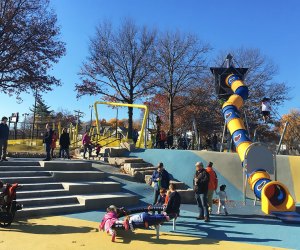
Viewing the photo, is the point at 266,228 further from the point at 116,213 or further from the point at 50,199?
the point at 50,199

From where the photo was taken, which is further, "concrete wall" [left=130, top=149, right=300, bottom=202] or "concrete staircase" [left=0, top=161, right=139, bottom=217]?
"concrete wall" [left=130, top=149, right=300, bottom=202]

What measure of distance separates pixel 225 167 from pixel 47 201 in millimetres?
7563

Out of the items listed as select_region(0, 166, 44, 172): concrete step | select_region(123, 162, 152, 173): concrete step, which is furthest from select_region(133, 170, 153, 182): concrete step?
select_region(0, 166, 44, 172): concrete step

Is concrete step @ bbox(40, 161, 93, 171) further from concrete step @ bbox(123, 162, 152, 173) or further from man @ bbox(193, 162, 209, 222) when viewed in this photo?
man @ bbox(193, 162, 209, 222)

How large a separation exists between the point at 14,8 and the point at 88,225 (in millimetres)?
14746

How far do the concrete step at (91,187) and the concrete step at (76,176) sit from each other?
603 mm

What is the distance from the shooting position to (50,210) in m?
10.4

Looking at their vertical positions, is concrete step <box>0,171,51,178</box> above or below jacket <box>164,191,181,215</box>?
above

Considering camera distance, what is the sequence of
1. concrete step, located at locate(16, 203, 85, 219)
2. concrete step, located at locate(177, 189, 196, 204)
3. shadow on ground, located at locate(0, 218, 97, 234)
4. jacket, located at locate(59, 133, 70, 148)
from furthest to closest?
jacket, located at locate(59, 133, 70, 148), concrete step, located at locate(177, 189, 196, 204), concrete step, located at locate(16, 203, 85, 219), shadow on ground, located at locate(0, 218, 97, 234)

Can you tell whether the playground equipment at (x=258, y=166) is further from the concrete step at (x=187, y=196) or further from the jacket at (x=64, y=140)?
the jacket at (x=64, y=140)

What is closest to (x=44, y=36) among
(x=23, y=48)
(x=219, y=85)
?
(x=23, y=48)

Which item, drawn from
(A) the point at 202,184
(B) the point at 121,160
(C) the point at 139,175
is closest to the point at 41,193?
(C) the point at 139,175

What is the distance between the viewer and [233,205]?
13.1m

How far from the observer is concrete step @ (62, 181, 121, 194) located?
12.1m
